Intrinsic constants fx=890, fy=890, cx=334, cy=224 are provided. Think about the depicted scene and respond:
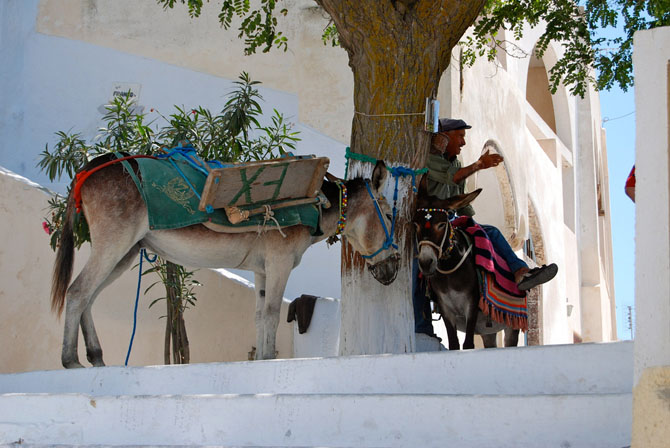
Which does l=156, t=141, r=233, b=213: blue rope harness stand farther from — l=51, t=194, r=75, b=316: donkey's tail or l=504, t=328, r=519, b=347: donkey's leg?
l=504, t=328, r=519, b=347: donkey's leg

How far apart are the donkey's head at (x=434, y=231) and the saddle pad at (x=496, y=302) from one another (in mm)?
401

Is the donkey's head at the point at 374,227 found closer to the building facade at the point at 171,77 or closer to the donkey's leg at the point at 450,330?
the donkey's leg at the point at 450,330

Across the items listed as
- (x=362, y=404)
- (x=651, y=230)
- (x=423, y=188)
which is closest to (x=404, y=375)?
(x=362, y=404)

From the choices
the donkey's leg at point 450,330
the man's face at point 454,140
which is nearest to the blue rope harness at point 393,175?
the man's face at point 454,140

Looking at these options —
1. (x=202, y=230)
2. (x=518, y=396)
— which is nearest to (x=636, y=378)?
(x=518, y=396)

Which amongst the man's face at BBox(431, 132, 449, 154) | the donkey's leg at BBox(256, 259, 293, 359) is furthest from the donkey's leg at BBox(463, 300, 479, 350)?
the donkey's leg at BBox(256, 259, 293, 359)

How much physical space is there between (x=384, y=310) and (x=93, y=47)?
8323mm

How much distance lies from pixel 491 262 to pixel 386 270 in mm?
959

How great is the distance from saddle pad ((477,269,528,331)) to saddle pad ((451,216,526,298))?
0.13 feet

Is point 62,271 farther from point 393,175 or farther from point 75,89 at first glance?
point 75,89

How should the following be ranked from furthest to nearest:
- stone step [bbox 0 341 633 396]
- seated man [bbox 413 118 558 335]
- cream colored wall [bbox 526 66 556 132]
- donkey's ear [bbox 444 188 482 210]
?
cream colored wall [bbox 526 66 556 132], seated man [bbox 413 118 558 335], donkey's ear [bbox 444 188 482 210], stone step [bbox 0 341 633 396]

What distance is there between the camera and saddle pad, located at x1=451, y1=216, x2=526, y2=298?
7.53m

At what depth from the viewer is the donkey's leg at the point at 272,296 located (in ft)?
22.4

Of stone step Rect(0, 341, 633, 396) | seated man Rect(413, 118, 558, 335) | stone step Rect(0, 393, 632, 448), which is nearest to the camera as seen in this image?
stone step Rect(0, 393, 632, 448)
